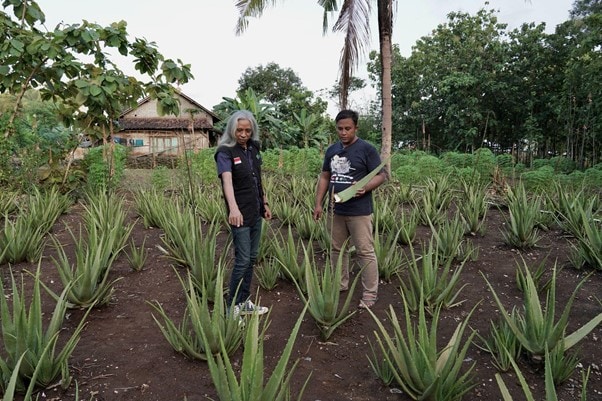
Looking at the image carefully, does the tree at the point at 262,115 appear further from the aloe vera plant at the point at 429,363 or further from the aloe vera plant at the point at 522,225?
Answer: the aloe vera plant at the point at 429,363

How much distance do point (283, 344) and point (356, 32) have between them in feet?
22.3

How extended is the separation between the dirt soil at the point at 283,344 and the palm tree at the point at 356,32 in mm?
3940

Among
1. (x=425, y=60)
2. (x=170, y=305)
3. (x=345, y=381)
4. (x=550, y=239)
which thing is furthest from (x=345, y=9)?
(x=425, y=60)

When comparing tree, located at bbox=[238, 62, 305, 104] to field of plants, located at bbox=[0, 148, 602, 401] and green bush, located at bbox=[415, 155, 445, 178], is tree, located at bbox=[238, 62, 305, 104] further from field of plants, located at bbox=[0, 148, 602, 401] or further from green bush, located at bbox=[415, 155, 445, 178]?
field of plants, located at bbox=[0, 148, 602, 401]

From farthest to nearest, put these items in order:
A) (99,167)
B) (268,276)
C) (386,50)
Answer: (386,50)
(99,167)
(268,276)

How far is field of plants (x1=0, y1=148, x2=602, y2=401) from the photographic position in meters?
1.83

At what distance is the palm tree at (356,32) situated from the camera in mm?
6949

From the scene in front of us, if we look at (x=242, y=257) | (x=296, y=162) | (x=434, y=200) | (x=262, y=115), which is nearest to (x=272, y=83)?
(x=262, y=115)

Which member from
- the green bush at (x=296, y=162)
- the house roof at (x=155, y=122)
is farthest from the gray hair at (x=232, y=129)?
the house roof at (x=155, y=122)

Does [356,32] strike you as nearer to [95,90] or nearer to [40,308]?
[95,90]

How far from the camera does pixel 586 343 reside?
249 centimetres

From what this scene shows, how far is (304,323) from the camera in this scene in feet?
8.96

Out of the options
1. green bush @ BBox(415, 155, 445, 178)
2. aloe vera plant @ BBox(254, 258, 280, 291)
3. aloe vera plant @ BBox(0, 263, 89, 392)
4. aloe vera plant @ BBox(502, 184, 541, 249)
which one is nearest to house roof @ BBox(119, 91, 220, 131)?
green bush @ BBox(415, 155, 445, 178)

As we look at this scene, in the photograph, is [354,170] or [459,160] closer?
[354,170]
